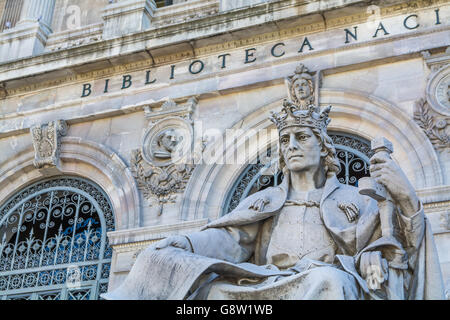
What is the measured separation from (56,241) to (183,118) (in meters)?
2.59

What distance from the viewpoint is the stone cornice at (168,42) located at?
11.9 metres

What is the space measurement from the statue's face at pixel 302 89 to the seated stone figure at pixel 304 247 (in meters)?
4.69

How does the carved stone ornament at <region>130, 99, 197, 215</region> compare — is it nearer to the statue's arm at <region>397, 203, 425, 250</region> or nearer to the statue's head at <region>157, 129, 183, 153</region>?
the statue's head at <region>157, 129, 183, 153</region>

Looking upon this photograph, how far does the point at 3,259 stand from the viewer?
41.9ft

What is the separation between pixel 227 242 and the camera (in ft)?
20.5

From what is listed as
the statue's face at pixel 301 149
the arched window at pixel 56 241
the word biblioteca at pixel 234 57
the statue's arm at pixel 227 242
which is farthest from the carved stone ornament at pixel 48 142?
the statue's arm at pixel 227 242

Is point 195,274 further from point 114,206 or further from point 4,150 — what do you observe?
point 4,150

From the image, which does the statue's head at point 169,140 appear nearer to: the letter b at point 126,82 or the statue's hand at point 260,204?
the letter b at point 126,82

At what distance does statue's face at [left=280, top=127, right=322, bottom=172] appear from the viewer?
21.4 ft

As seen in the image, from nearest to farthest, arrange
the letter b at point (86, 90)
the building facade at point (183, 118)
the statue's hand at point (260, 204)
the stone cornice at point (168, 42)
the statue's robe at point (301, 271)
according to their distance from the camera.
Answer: the statue's robe at point (301, 271)
the statue's hand at point (260, 204)
the building facade at point (183, 118)
the stone cornice at point (168, 42)
the letter b at point (86, 90)

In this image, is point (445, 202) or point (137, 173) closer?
point (445, 202)

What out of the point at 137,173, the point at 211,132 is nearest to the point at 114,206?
the point at 137,173

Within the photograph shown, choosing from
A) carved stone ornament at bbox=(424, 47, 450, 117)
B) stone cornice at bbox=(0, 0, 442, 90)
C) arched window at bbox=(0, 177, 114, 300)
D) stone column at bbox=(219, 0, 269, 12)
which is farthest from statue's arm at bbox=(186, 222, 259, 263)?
stone column at bbox=(219, 0, 269, 12)
